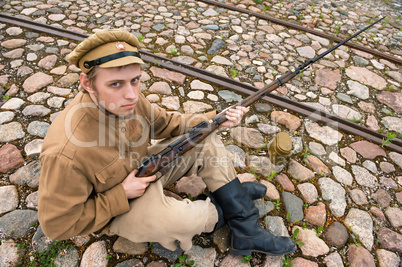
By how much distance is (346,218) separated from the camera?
277cm

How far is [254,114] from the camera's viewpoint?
3.71 m

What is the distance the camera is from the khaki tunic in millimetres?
1636

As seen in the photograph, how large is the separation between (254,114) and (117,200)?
240cm

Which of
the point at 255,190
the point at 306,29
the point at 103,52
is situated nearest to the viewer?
the point at 103,52

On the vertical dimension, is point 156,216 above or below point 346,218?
above

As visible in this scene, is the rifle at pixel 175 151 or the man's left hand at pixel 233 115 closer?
the rifle at pixel 175 151

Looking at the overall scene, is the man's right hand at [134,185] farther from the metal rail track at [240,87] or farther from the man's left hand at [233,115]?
the metal rail track at [240,87]

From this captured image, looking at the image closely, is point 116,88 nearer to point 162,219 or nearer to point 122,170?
point 122,170

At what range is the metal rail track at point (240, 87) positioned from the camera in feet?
11.8

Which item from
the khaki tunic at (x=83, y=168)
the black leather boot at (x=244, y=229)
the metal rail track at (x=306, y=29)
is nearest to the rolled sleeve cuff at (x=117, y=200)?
the khaki tunic at (x=83, y=168)

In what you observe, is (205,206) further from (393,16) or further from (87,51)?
(393,16)

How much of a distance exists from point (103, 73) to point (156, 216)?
3.57 feet

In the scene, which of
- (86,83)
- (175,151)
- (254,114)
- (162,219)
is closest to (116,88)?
(86,83)

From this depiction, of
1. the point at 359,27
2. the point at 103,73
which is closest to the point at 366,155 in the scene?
the point at 103,73
